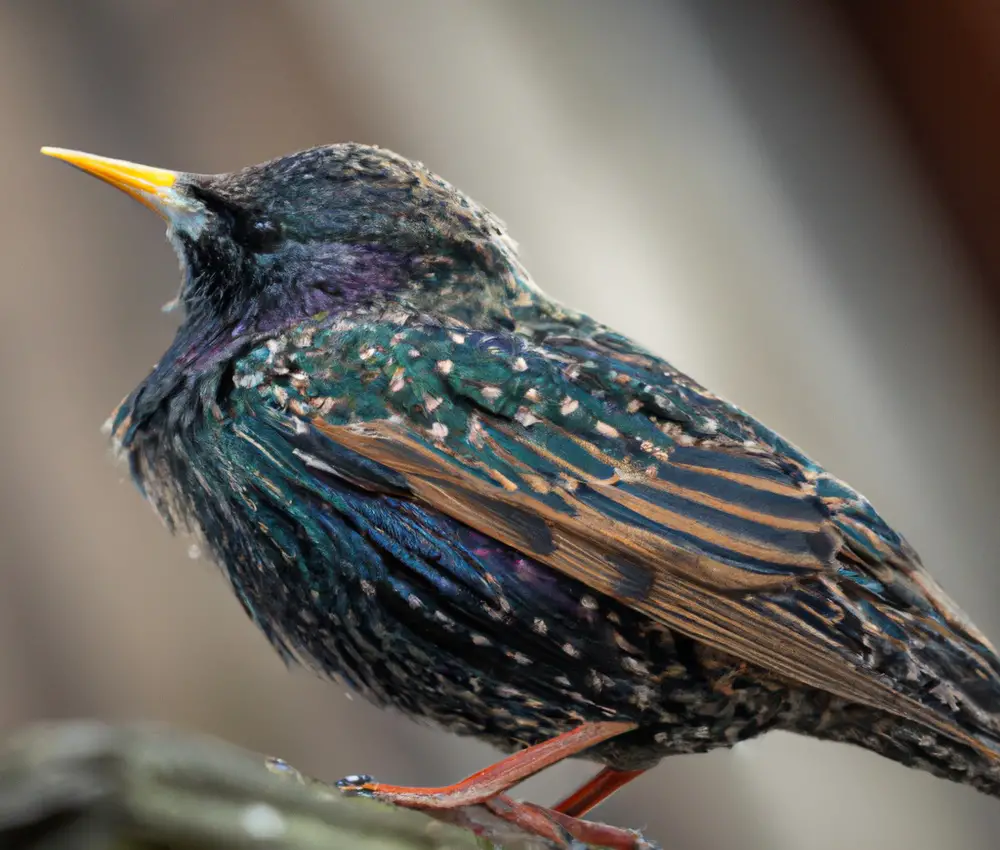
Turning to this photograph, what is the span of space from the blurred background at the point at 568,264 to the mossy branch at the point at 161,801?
1088mm

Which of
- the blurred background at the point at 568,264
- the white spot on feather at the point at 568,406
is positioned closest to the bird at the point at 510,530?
the white spot on feather at the point at 568,406

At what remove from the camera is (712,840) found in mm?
1907

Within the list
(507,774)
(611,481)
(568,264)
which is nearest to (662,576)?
(611,481)

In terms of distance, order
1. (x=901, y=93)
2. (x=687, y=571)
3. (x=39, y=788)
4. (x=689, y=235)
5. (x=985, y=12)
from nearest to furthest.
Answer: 1. (x=39, y=788)
2. (x=687, y=571)
3. (x=985, y=12)
4. (x=901, y=93)
5. (x=689, y=235)

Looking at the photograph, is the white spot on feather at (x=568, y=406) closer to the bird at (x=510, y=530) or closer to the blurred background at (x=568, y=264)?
the bird at (x=510, y=530)

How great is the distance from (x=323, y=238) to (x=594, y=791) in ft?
2.10

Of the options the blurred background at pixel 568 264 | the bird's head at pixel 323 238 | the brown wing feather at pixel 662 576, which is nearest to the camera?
the brown wing feather at pixel 662 576

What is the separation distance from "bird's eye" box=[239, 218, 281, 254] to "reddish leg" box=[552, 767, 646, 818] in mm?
640

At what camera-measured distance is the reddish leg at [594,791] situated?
112 centimetres

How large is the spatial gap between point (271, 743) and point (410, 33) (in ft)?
4.35

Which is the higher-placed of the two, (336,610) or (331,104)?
(331,104)

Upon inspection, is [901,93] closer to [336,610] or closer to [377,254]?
[377,254]

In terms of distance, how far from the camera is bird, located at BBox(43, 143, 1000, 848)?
0.88 m

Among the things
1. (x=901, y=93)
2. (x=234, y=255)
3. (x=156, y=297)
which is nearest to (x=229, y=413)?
(x=234, y=255)
